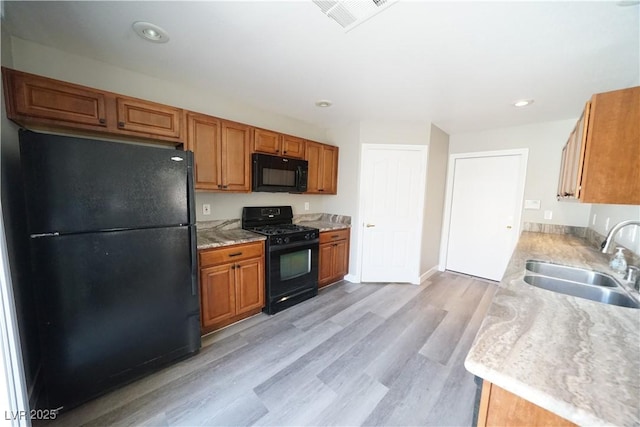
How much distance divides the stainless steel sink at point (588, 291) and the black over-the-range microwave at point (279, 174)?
8.01 feet

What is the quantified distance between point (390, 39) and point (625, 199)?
1.60 meters

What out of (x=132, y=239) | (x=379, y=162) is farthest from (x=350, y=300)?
(x=132, y=239)

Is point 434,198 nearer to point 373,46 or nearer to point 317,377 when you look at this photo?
point 373,46

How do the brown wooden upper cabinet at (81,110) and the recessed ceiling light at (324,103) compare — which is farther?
the recessed ceiling light at (324,103)

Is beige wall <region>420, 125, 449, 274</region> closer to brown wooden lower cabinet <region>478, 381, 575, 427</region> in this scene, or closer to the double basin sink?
the double basin sink

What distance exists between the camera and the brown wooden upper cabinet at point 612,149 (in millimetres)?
1154

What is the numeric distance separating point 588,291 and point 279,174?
9.25 ft

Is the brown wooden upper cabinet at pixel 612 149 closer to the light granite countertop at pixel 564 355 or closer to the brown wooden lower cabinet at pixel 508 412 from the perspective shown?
the light granite countertop at pixel 564 355

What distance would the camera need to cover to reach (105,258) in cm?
151

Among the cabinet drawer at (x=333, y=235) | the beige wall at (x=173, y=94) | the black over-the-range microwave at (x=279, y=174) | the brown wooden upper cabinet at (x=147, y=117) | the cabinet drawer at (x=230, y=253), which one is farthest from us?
the cabinet drawer at (x=333, y=235)

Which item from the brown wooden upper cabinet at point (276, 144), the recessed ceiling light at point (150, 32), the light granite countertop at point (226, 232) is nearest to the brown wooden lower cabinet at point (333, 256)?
the light granite countertop at point (226, 232)

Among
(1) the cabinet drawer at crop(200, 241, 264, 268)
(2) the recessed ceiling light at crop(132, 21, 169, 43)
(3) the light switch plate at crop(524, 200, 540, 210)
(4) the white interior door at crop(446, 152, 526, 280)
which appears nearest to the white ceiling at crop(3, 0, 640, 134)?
(2) the recessed ceiling light at crop(132, 21, 169, 43)

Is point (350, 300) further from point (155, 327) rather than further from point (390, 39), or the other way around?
point (390, 39)

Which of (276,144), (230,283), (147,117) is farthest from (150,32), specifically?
(230,283)
